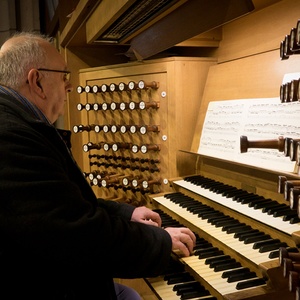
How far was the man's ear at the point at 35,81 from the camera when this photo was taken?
1.46 m

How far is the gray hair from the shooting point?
1.44 meters

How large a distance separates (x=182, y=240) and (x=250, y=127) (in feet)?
2.64

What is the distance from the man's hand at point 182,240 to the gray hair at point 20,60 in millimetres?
795

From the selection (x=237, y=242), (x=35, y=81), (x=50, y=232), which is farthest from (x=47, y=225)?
(x=237, y=242)

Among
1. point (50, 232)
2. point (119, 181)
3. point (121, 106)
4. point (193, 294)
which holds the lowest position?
point (193, 294)

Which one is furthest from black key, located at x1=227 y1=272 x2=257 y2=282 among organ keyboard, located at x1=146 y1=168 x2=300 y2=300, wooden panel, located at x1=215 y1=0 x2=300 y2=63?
wooden panel, located at x1=215 y1=0 x2=300 y2=63

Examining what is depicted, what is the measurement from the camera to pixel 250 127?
6.89ft

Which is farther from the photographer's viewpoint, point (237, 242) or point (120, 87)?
point (120, 87)

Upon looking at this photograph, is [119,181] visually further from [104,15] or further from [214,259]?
[214,259]

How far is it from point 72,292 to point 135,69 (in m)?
2.05

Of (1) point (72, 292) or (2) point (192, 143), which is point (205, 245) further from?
(2) point (192, 143)

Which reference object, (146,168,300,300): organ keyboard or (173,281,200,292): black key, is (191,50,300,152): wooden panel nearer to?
(146,168,300,300): organ keyboard

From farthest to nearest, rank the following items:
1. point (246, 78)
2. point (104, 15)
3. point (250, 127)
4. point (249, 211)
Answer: point (104, 15) → point (246, 78) → point (250, 127) → point (249, 211)

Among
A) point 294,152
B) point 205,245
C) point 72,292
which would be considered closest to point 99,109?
point 205,245
